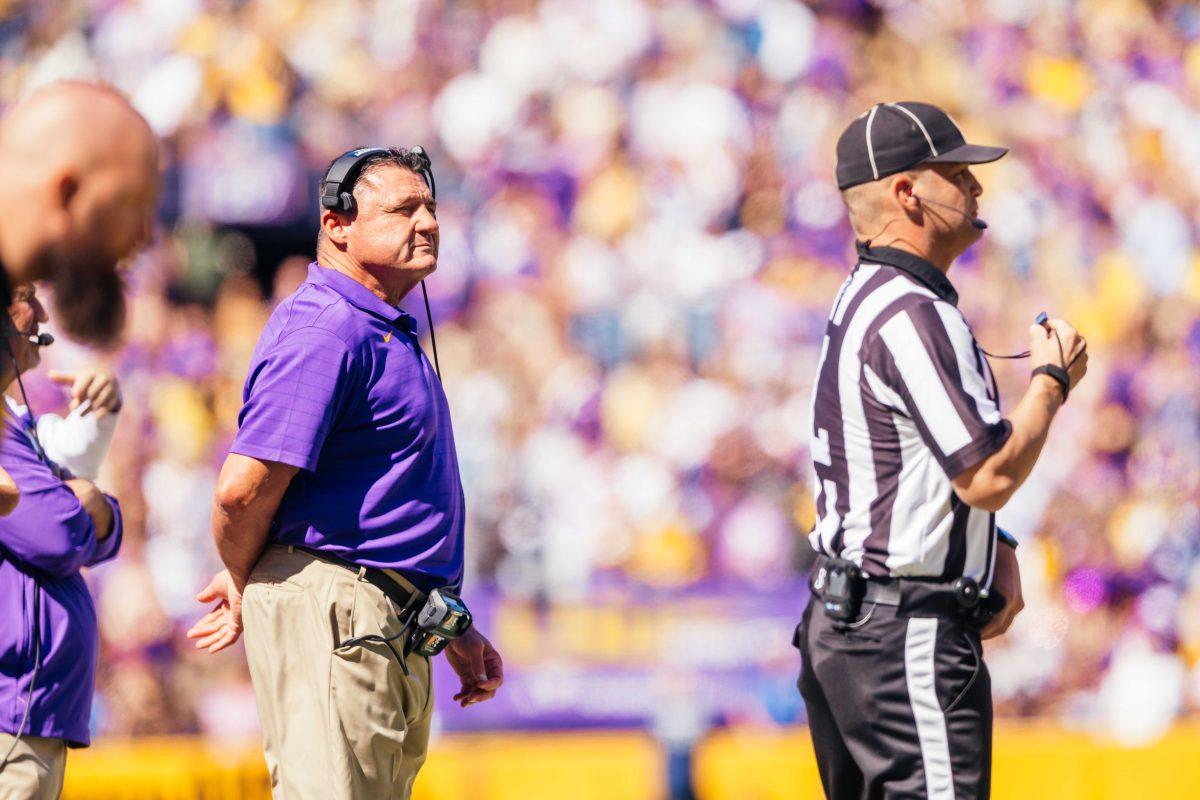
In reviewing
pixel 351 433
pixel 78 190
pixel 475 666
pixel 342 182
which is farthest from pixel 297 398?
pixel 78 190

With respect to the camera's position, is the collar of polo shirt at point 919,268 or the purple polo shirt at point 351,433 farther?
the collar of polo shirt at point 919,268

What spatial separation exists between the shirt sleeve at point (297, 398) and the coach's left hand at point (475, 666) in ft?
2.55

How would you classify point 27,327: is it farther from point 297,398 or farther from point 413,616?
point 413,616

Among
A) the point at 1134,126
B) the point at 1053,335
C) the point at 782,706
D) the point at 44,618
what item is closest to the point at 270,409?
the point at 44,618

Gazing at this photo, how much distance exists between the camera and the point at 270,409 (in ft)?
11.9

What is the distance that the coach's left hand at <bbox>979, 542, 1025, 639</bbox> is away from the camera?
12.9ft

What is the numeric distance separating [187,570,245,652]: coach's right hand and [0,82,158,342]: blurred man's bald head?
5.45 feet

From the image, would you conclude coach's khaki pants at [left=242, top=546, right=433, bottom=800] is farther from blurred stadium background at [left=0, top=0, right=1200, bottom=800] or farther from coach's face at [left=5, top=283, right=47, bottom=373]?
blurred stadium background at [left=0, top=0, right=1200, bottom=800]

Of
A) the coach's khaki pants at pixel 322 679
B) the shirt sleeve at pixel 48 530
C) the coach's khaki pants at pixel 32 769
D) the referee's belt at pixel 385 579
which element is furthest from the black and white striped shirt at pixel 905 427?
the coach's khaki pants at pixel 32 769

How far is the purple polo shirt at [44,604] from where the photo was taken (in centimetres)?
412

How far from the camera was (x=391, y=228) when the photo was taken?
3.88m

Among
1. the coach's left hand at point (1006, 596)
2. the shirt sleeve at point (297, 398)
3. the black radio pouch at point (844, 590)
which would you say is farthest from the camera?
the coach's left hand at point (1006, 596)

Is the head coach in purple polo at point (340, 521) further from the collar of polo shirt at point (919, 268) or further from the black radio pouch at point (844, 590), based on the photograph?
the collar of polo shirt at point (919, 268)

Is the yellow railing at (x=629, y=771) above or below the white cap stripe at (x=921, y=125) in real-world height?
below
